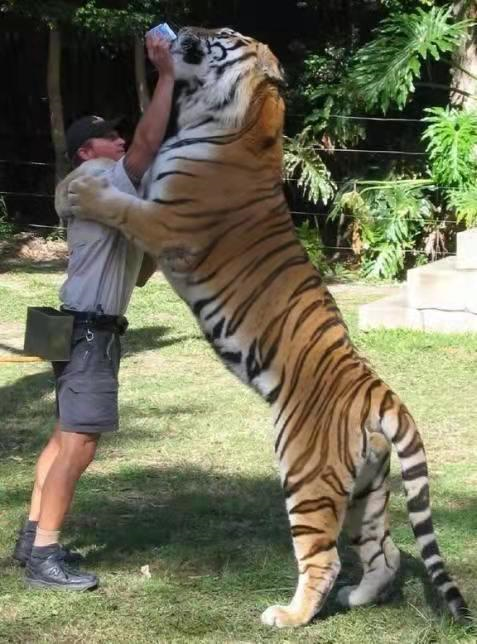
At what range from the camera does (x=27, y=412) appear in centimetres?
802

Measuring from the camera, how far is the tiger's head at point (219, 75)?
14.4 ft

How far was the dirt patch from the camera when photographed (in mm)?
15625

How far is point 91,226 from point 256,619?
1656 mm

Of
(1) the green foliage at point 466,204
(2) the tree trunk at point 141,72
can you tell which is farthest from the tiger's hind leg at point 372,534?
(2) the tree trunk at point 141,72

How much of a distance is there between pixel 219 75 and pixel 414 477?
1632 mm

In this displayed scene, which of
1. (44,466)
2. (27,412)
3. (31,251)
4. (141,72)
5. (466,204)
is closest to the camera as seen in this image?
(44,466)

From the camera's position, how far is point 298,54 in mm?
16766

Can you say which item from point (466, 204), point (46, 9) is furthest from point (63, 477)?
point (46, 9)

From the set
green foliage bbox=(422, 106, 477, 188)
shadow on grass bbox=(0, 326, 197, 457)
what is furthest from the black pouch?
green foliage bbox=(422, 106, 477, 188)

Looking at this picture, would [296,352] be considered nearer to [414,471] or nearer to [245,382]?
[245,382]

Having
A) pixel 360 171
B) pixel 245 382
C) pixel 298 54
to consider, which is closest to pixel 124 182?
pixel 245 382

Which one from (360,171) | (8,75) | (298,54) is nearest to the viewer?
(360,171)

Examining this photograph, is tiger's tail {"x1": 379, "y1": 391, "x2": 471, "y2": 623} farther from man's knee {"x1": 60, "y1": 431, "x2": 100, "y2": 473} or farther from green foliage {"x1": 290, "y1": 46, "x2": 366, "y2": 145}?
green foliage {"x1": 290, "y1": 46, "x2": 366, "y2": 145}

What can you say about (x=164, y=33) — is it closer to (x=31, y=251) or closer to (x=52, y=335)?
(x=52, y=335)
